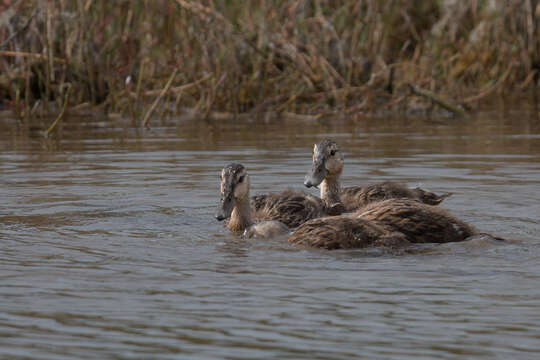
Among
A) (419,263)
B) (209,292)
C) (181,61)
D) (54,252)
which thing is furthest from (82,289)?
(181,61)

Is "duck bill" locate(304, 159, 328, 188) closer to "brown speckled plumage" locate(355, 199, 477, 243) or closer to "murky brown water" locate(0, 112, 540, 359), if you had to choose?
"murky brown water" locate(0, 112, 540, 359)

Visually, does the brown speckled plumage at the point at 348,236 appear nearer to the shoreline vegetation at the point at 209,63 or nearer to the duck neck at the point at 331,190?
the duck neck at the point at 331,190

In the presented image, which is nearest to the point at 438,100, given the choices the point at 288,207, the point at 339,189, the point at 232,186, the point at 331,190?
the point at 339,189

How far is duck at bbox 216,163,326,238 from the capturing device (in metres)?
7.50

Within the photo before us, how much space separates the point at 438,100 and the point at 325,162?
25.5 feet

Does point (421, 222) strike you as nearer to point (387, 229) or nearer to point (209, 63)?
point (387, 229)

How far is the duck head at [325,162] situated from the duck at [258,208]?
21 centimetres

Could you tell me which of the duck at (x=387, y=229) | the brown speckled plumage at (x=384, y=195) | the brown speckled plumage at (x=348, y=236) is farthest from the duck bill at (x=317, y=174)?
the brown speckled plumage at (x=348, y=236)

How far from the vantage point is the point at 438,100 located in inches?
641

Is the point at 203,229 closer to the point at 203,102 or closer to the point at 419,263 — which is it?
the point at 419,263

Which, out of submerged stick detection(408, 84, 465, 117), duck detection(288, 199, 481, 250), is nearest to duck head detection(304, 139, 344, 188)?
duck detection(288, 199, 481, 250)

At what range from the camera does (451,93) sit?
18.3 meters

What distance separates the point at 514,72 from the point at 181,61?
25.5ft

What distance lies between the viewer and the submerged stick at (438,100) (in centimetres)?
1609
